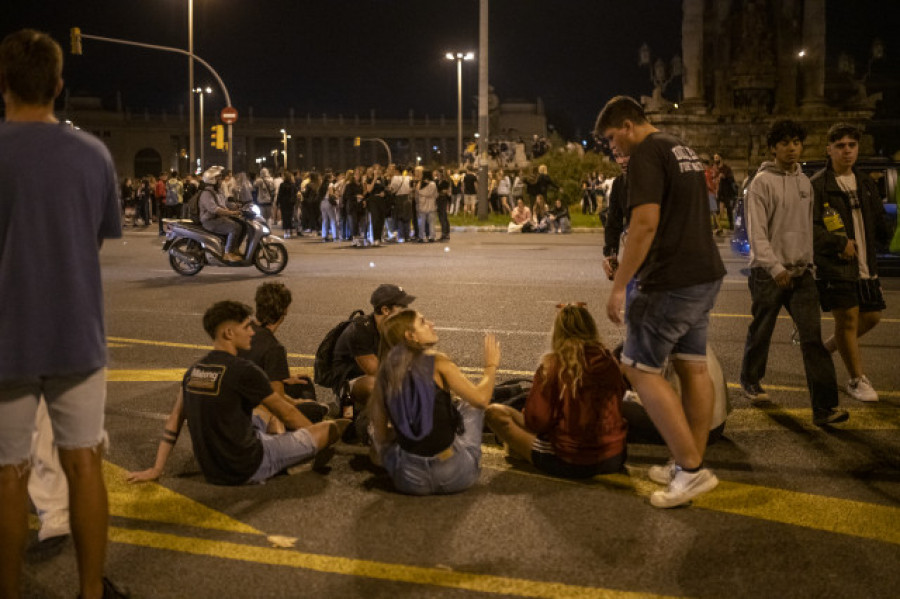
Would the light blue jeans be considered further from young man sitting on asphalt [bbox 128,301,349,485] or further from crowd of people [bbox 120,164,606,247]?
crowd of people [bbox 120,164,606,247]

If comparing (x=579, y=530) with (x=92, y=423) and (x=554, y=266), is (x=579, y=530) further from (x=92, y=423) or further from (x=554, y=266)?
(x=554, y=266)

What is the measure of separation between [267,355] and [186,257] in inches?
422

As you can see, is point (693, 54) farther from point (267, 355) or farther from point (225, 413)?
Result: point (225, 413)

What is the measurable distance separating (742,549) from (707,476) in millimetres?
598

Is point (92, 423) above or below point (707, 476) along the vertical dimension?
above

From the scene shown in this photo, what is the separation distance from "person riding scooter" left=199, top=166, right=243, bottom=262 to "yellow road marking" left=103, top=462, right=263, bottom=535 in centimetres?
1100

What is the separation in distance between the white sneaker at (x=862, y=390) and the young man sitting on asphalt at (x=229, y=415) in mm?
3658

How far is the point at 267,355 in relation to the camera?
226 inches

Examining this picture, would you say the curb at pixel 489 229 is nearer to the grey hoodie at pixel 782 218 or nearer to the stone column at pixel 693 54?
the stone column at pixel 693 54

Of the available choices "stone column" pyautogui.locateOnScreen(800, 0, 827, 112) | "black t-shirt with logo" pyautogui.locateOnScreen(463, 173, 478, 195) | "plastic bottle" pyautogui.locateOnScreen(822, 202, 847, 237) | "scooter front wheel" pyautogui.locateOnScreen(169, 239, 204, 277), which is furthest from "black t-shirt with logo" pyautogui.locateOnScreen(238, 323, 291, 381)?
"stone column" pyautogui.locateOnScreen(800, 0, 827, 112)

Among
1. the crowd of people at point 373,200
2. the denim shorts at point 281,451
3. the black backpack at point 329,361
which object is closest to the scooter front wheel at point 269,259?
the crowd of people at point 373,200

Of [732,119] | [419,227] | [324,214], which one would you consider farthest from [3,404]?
[732,119]

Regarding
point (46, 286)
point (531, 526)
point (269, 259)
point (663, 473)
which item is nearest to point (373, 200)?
point (269, 259)

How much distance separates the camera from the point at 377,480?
513cm
